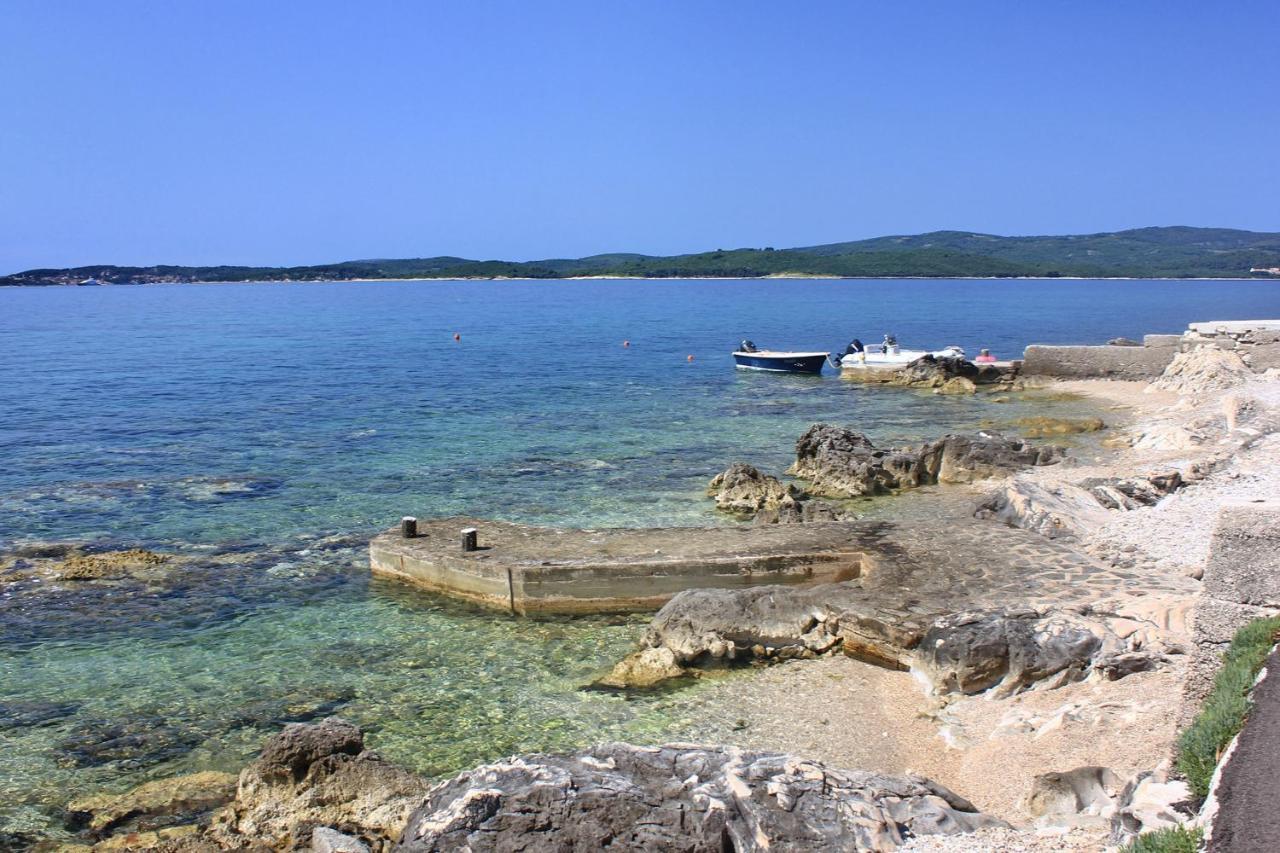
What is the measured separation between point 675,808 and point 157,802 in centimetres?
513

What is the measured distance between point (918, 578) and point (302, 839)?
7976 millimetres

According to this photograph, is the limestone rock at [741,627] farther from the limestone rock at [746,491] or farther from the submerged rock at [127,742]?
the limestone rock at [746,491]

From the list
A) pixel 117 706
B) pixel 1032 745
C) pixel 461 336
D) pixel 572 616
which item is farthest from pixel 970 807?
pixel 461 336

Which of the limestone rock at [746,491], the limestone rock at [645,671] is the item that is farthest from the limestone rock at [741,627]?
the limestone rock at [746,491]

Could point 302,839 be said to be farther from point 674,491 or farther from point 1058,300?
point 1058,300

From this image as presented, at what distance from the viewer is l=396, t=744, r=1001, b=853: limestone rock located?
6.29 meters

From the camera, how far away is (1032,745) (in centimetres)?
892

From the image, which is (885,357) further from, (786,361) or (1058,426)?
(1058,426)

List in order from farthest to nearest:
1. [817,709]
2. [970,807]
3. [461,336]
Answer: [461,336]
[817,709]
[970,807]

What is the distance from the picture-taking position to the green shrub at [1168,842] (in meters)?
5.19

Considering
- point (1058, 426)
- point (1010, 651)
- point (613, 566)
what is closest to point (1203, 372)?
point (1058, 426)

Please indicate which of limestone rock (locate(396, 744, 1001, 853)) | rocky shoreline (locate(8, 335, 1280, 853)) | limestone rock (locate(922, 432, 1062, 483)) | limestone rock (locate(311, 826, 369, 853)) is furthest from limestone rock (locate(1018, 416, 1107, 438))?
limestone rock (locate(311, 826, 369, 853))

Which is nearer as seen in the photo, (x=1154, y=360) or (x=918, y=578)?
(x=918, y=578)

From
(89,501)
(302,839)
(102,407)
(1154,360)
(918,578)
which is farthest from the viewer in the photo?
(1154,360)
